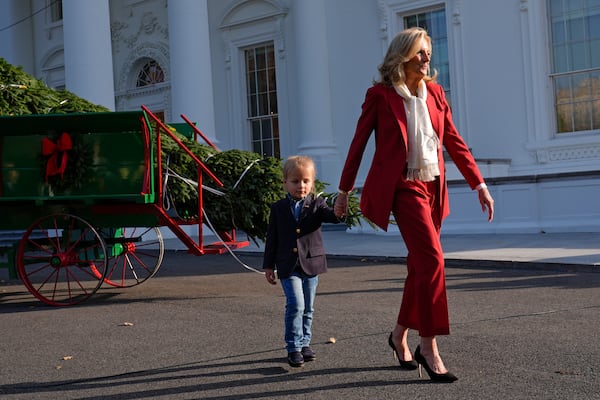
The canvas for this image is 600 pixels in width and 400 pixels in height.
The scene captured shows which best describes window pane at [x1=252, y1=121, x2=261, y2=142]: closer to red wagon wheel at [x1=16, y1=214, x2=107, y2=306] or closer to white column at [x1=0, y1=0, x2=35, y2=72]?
white column at [x1=0, y1=0, x2=35, y2=72]

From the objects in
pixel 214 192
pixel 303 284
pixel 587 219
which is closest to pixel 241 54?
pixel 587 219

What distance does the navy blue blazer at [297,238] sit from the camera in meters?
5.69

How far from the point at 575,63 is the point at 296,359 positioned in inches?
523

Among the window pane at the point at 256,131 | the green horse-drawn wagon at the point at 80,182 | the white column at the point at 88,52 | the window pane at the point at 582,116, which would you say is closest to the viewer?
the green horse-drawn wagon at the point at 80,182

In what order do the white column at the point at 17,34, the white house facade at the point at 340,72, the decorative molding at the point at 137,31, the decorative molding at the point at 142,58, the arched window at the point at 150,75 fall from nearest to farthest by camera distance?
the white house facade at the point at 340,72, the decorative molding at the point at 142,58, the decorative molding at the point at 137,31, the arched window at the point at 150,75, the white column at the point at 17,34

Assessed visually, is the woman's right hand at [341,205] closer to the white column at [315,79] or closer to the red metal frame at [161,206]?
the red metal frame at [161,206]

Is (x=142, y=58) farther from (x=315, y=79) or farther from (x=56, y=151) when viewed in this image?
(x=56, y=151)

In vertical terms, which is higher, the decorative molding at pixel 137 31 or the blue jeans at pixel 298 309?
the decorative molding at pixel 137 31

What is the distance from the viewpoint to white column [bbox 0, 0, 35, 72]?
26750 mm

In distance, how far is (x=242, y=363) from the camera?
5746 mm

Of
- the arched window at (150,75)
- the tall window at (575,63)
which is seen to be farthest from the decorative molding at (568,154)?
the arched window at (150,75)

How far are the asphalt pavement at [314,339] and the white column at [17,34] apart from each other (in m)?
17.0

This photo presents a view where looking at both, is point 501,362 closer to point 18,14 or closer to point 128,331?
point 128,331

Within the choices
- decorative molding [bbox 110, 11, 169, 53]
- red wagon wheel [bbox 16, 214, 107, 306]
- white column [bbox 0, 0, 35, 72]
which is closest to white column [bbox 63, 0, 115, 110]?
decorative molding [bbox 110, 11, 169, 53]
